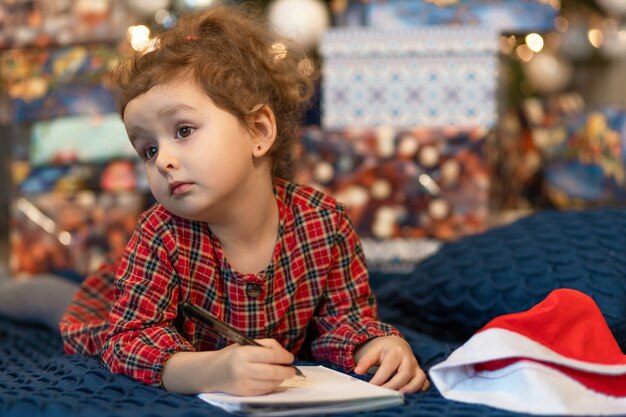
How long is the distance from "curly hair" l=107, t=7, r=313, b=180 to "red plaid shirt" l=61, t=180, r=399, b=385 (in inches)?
3.9

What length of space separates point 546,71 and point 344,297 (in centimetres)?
164

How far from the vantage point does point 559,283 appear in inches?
44.8

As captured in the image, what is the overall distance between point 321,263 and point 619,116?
1369mm

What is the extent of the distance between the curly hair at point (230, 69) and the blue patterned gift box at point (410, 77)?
81cm

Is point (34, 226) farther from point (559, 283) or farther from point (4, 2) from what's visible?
point (559, 283)

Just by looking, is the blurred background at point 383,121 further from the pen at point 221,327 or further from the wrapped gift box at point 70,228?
the pen at point 221,327

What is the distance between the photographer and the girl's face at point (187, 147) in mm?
923

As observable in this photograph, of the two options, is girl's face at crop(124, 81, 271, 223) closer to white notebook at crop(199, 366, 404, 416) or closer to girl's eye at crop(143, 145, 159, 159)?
girl's eye at crop(143, 145, 159, 159)

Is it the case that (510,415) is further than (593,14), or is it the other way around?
(593,14)

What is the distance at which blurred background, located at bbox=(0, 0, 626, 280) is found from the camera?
197 centimetres

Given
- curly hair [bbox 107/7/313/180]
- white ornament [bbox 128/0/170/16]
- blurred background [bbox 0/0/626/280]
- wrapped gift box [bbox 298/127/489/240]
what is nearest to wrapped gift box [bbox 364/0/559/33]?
blurred background [bbox 0/0/626/280]

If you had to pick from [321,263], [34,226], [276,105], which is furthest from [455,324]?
[34,226]

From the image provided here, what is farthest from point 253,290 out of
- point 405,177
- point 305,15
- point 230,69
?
point 305,15

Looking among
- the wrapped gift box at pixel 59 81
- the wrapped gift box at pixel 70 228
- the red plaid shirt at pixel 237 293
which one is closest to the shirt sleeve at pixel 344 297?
the red plaid shirt at pixel 237 293
